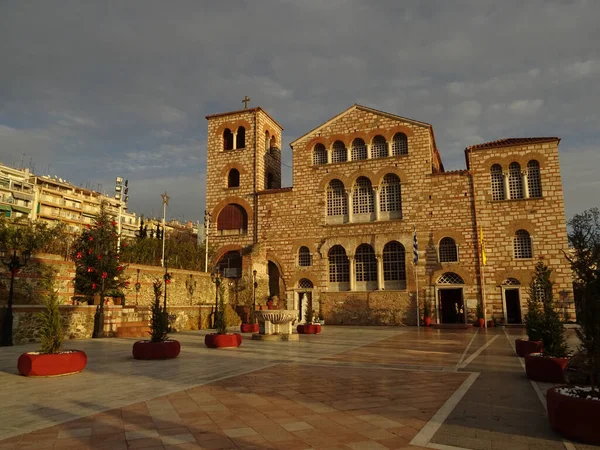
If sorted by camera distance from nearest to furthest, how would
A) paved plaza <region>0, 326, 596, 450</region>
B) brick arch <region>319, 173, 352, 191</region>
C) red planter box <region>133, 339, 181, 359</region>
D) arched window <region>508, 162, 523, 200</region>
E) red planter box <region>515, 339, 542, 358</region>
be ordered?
1. paved plaza <region>0, 326, 596, 450</region>
2. red planter box <region>133, 339, 181, 359</region>
3. red planter box <region>515, 339, 542, 358</region>
4. arched window <region>508, 162, 523, 200</region>
5. brick arch <region>319, 173, 352, 191</region>

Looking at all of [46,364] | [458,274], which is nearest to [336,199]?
[458,274]

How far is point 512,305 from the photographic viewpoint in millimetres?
26703

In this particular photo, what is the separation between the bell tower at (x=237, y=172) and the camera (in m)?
33.2

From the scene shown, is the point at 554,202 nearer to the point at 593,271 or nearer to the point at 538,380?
the point at 538,380

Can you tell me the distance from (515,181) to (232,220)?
1995cm

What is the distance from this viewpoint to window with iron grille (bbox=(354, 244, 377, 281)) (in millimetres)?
29953

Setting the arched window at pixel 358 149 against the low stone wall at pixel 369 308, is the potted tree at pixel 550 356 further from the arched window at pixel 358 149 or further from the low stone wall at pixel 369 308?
the arched window at pixel 358 149

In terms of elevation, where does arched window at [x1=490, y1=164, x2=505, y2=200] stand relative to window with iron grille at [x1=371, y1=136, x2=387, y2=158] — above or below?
below

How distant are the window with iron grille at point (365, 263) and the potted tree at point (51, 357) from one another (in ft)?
73.0

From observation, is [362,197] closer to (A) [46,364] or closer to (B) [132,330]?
(B) [132,330]

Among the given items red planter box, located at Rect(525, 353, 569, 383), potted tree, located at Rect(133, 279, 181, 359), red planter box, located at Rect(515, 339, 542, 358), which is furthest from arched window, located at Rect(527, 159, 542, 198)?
potted tree, located at Rect(133, 279, 181, 359)

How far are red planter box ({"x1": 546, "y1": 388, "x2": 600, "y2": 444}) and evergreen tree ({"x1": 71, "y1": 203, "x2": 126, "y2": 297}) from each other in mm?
18231

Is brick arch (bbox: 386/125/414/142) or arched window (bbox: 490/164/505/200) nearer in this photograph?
arched window (bbox: 490/164/505/200)

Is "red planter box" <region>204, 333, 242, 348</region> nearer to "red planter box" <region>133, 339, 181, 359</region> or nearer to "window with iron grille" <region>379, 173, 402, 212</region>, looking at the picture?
"red planter box" <region>133, 339, 181, 359</region>
